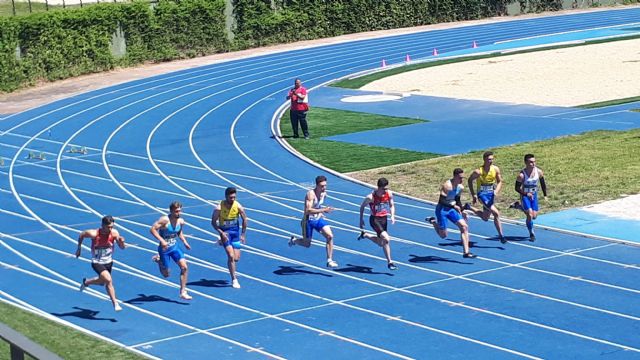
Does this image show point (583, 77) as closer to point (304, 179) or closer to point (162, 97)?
point (162, 97)

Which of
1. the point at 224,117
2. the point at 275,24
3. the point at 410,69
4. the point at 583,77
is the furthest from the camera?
the point at 275,24

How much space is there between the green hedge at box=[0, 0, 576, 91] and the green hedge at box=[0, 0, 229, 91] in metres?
0.04

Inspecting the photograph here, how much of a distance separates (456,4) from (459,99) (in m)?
29.2

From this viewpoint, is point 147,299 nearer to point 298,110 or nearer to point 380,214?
point 380,214

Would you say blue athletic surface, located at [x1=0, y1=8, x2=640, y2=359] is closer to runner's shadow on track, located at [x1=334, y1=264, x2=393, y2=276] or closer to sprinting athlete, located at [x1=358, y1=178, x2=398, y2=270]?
runner's shadow on track, located at [x1=334, y1=264, x2=393, y2=276]

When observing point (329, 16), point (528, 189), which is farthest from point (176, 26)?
point (528, 189)

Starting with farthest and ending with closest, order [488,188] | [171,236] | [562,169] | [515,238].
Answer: [562,169] < [515,238] < [488,188] < [171,236]

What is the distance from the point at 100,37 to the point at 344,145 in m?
23.0

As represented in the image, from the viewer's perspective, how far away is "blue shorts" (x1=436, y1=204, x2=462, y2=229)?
19234 mm

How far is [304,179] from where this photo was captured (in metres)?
27.2

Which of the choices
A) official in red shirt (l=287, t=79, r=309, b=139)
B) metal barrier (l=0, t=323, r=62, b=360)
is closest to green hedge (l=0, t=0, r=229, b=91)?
official in red shirt (l=287, t=79, r=309, b=139)

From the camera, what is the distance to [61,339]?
15.1 meters

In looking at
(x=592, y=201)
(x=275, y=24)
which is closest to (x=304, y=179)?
(x=592, y=201)

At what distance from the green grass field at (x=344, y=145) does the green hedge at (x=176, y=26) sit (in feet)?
50.5
